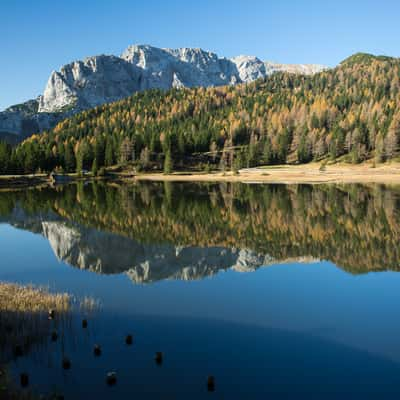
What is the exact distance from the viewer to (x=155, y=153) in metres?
153

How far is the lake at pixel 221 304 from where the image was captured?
12227 mm

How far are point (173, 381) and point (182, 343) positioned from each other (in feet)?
8.10

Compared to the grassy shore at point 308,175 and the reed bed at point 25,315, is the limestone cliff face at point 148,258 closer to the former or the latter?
the reed bed at point 25,315

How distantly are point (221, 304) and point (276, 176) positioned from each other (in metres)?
103

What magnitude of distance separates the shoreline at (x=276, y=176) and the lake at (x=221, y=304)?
2544 inches

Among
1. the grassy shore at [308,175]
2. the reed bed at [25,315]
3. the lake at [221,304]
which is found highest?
the grassy shore at [308,175]

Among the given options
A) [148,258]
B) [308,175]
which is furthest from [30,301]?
[308,175]

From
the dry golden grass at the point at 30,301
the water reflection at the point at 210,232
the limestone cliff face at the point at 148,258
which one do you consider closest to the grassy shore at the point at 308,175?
the water reflection at the point at 210,232

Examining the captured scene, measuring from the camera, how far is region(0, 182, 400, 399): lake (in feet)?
40.1

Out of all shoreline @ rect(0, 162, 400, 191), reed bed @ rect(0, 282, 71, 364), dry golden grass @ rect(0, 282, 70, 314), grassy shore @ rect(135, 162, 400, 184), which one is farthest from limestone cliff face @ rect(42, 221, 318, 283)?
grassy shore @ rect(135, 162, 400, 184)

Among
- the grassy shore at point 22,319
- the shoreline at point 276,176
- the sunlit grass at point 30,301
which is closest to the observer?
the grassy shore at point 22,319

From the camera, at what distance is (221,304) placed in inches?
750

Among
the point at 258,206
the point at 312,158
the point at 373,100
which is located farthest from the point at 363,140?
the point at 258,206

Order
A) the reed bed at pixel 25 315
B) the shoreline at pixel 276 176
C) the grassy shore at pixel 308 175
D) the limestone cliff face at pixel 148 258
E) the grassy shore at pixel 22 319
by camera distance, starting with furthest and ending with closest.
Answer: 1. the grassy shore at pixel 308 175
2. the shoreline at pixel 276 176
3. the limestone cliff face at pixel 148 258
4. the reed bed at pixel 25 315
5. the grassy shore at pixel 22 319
